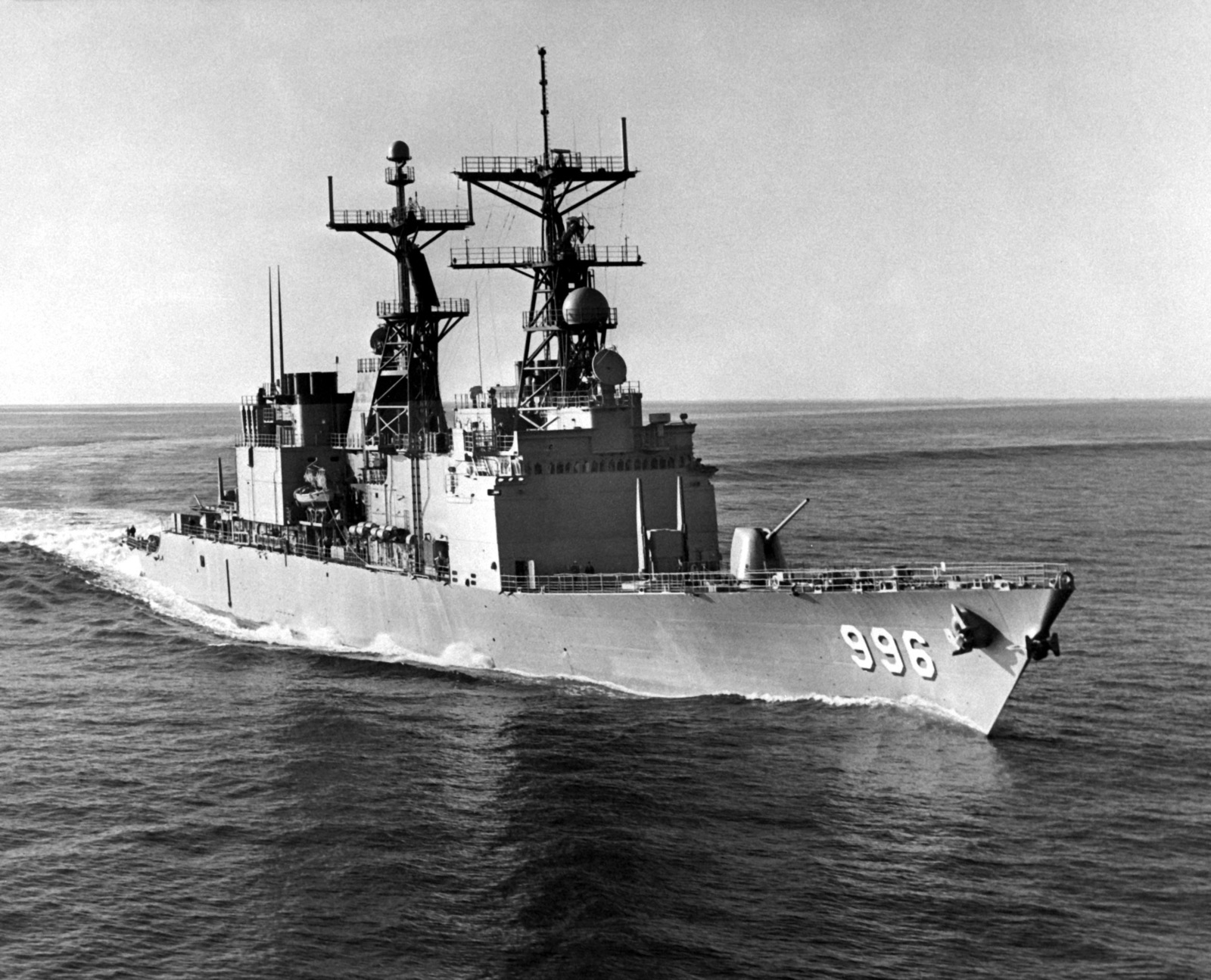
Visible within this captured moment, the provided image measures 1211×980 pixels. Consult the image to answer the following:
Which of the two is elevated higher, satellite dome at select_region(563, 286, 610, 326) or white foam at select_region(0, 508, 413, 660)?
satellite dome at select_region(563, 286, 610, 326)

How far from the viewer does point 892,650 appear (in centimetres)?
2547

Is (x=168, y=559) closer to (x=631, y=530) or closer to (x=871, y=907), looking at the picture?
(x=631, y=530)

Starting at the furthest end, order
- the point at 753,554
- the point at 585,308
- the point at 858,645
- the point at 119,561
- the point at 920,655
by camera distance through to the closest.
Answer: the point at 119,561 < the point at 585,308 < the point at 753,554 < the point at 858,645 < the point at 920,655

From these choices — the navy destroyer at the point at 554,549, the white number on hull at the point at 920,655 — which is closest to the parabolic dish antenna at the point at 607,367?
the navy destroyer at the point at 554,549

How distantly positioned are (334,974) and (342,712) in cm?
1259

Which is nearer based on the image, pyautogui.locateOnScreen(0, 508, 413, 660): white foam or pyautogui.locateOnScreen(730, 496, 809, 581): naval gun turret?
pyautogui.locateOnScreen(730, 496, 809, 581): naval gun turret

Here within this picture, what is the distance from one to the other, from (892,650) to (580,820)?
24.8 ft

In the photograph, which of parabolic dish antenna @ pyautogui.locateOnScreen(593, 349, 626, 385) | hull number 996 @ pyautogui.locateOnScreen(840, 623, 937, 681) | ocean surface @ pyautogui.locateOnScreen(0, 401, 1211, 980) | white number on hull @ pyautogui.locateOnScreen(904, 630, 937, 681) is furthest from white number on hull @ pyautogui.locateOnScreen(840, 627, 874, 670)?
parabolic dish antenna @ pyautogui.locateOnScreen(593, 349, 626, 385)

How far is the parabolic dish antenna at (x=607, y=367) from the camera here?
3122 centimetres

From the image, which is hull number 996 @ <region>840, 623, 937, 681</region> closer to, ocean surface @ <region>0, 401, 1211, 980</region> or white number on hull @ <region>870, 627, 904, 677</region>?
white number on hull @ <region>870, 627, 904, 677</region>

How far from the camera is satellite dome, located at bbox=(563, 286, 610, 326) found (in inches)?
1283

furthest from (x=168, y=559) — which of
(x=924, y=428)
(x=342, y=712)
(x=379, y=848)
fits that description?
(x=924, y=428)

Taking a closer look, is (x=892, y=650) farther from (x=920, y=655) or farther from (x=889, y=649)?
(x=920, y=655)

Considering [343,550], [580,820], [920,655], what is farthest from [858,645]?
[343,550]
